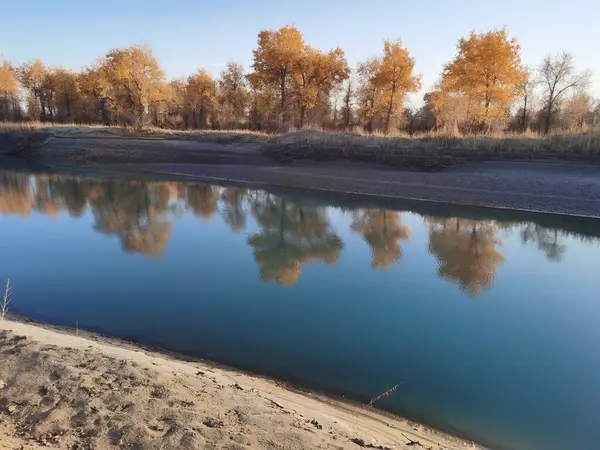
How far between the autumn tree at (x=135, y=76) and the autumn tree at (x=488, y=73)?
2701 centimetres

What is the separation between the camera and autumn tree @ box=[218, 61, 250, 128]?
4459cm

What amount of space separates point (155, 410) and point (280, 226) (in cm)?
1080

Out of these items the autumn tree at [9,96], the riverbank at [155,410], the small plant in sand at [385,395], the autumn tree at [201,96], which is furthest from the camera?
the autumn tree at [9,96]

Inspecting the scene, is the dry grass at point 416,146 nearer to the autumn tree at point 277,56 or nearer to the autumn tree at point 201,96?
the autumn tree at point 277,56

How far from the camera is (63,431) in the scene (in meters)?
2.97

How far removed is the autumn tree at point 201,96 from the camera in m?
45.7

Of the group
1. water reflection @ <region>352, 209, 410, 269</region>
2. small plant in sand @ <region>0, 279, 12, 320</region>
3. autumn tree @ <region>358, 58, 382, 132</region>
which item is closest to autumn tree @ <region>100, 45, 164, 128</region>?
autumn tree @ <region>358, 58, 382, 132</region>

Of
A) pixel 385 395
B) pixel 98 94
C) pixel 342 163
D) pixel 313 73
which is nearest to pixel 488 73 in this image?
pixel 342 163

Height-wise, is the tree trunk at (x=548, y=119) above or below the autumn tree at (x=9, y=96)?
below

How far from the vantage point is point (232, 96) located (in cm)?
4491

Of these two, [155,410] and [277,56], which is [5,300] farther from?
[277,56]

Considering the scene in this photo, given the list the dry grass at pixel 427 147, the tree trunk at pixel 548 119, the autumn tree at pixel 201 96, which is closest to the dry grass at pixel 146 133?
the dry grass at pixel 427 147

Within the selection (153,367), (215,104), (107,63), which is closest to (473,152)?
(153,367)

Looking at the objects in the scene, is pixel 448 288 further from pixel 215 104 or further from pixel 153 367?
pixel 215 104
